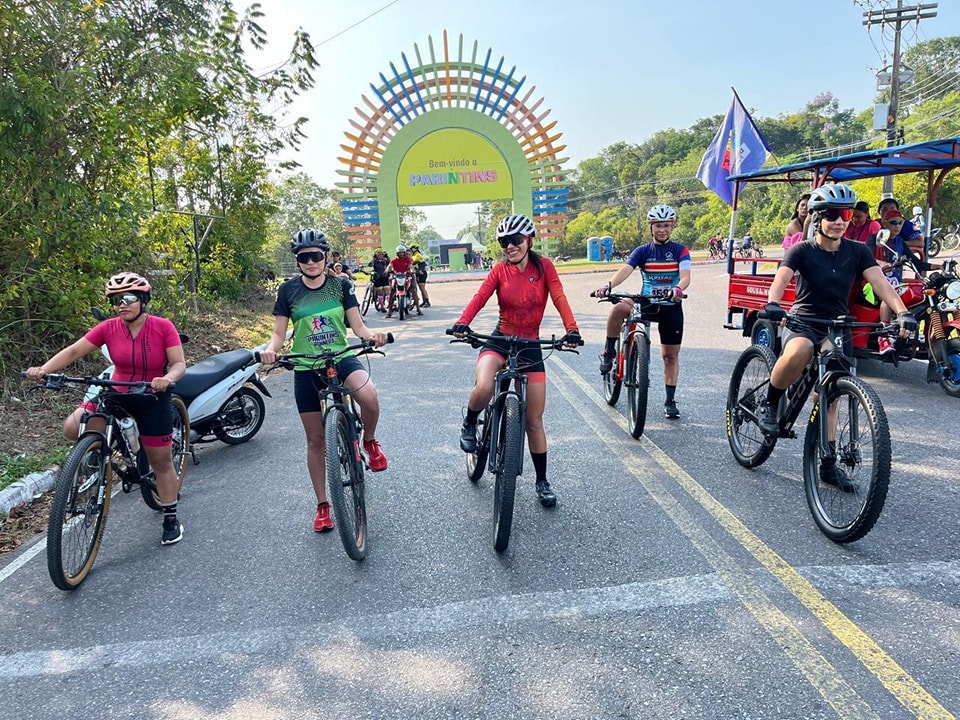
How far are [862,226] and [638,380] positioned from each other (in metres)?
4.41

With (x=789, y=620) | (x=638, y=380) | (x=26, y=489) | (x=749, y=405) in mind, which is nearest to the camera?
(x=789, y=620)

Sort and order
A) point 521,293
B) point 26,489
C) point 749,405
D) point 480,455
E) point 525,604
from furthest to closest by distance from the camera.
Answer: point 26,489
point 749,405
point 480,455
point 521,293
point 525,604

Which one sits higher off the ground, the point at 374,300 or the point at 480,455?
the point at 374,300

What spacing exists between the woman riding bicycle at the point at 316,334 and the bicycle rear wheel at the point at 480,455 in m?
0.78

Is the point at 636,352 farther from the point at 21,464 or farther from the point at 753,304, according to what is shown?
the point at 21,464

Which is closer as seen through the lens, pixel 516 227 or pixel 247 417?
pixel 516 227

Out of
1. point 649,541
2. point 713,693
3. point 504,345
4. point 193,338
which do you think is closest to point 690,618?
point 713,693

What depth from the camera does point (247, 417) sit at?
6.77 meters

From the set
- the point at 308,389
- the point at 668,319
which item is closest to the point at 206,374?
the point at 308,389

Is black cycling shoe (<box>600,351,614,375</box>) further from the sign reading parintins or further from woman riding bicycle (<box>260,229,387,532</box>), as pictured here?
the sign reading parintins

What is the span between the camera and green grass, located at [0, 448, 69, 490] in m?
5.51

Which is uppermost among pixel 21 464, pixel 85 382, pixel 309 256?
pixel 309 256

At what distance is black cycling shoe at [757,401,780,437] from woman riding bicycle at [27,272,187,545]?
13.5ft

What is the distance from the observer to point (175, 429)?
18.1 feet
